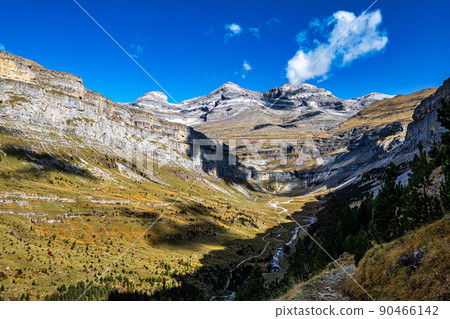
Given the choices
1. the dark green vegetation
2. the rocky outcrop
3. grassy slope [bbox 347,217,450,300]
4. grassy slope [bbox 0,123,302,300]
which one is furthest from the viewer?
the rocky outcrop

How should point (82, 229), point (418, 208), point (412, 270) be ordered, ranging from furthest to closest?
point (82, 229) < point (418, 208) < point (412, 270)

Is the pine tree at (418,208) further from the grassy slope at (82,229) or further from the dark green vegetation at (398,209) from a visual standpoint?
the grassy slope at (82,229)

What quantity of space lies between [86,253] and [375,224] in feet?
162

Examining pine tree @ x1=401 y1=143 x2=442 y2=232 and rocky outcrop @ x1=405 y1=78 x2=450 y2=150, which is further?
rocky outcrop @ x1=405 y1=78 x2=450 y2=150

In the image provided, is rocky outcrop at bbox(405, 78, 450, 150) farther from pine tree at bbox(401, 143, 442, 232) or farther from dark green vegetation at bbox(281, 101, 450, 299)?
pine tree at bbox(401, 143, 442, 232)

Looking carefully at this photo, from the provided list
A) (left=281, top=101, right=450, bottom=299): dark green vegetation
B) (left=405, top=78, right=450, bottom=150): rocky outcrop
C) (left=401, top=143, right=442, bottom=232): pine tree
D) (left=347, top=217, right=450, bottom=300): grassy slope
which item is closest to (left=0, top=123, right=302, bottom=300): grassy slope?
(left=281, top=101, right=450, bottom=299): dark green vegetation

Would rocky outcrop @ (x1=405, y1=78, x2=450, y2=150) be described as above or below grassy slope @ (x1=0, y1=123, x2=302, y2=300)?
above

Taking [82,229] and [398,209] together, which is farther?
[82,229]

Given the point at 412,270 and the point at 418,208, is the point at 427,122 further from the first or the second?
the point at 412,270

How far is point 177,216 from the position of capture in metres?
95.1

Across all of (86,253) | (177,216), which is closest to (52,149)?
(177,216)

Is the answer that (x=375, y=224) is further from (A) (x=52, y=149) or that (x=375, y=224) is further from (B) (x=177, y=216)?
(A) (x=52, y=149)

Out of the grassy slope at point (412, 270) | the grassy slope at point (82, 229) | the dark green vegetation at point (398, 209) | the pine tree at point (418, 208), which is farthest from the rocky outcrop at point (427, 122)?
the grassy slope at point (412, 270)

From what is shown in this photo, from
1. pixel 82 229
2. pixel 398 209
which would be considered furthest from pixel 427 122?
pixel 82 229
